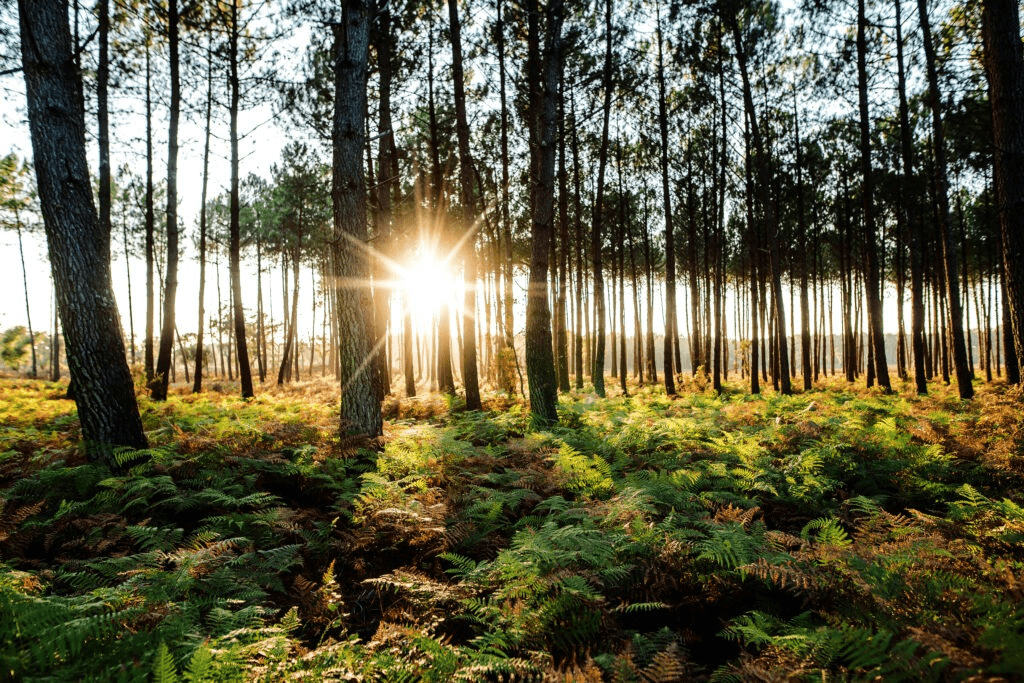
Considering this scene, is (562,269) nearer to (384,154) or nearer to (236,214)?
(384,154)

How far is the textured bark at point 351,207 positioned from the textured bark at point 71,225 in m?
2.60

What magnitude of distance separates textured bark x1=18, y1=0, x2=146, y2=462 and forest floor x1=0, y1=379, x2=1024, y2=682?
70 centimetres

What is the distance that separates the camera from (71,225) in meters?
5.27

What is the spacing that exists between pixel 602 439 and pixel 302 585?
191 inches

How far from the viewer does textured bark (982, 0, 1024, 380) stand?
21.1 ft

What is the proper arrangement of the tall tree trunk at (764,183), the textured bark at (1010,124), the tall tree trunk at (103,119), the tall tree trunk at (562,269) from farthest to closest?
the tall tree trunk at (562,269)
the tall tree trunk at (764,183)
the tall tree trunk at (103,119)
the textured bark at (1010,124)

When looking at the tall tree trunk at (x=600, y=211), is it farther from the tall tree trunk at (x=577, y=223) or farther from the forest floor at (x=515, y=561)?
the forest floor at (x=515, y=561)

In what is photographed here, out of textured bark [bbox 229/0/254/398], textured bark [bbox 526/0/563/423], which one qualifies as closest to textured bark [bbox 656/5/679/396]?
textured bark [bbox 526/0/563/423]

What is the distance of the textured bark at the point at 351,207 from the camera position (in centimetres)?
676

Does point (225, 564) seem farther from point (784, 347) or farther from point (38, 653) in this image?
point (784, 347)

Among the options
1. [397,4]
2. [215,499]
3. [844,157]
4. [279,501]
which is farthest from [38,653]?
[844,157]

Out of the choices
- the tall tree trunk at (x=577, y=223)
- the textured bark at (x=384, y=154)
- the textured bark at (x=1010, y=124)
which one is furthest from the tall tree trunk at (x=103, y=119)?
the textured bark at (x=1010, y=124)

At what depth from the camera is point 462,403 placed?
38.3ft

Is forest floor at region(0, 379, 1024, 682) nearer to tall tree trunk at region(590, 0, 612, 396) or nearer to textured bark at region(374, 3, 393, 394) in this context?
textured bark at region(374, 3, 393, 394)
